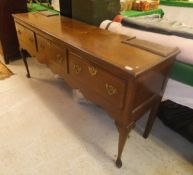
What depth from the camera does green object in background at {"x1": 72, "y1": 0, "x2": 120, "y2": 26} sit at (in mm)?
1511

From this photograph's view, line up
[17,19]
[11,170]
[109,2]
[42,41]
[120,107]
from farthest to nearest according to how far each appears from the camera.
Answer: [17,19] → [109,2] → [42,41] → [11,170] → [120,107]

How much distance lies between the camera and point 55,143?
138 cm

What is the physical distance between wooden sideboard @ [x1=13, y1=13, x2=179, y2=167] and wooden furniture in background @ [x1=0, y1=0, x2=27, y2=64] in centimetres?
107

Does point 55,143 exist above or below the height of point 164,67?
below

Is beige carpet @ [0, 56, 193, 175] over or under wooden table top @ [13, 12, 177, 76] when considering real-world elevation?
under

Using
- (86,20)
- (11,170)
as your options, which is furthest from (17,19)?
(11,170)

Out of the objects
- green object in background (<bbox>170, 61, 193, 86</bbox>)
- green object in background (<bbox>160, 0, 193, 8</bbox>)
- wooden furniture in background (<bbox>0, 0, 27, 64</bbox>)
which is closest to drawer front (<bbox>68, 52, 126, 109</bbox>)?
green object in background (<bbox>170, 61, 193, 86</bbox>)

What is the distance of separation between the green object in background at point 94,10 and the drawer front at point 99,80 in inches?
23.5

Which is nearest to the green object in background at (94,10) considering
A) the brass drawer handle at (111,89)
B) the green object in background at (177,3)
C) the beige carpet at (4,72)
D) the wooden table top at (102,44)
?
the wooden table top at (102,44)

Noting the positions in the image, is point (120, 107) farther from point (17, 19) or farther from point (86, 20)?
point (17, 19)

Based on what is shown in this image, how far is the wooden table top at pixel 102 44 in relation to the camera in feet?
2.81

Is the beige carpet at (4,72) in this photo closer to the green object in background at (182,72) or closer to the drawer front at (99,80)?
the drawer front at (99,80)

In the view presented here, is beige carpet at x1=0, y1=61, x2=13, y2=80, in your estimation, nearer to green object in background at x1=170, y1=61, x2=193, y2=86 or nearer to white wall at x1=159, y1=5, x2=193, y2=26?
green object in background at x1=170, y1=61, x2=193, y2=86

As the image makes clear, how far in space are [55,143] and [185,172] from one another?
95 centimetres
